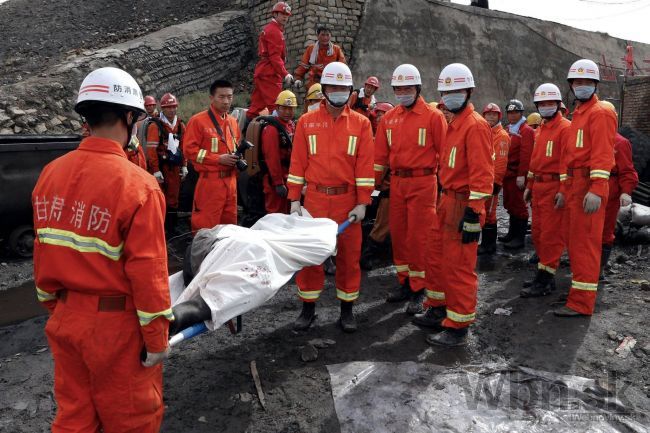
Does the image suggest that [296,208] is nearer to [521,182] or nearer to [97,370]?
[97,370]

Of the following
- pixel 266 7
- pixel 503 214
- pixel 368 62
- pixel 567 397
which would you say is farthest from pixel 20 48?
pixel 567 397

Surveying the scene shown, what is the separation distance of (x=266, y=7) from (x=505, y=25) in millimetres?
8471

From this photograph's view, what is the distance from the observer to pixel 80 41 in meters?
15.1

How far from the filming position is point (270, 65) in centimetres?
784

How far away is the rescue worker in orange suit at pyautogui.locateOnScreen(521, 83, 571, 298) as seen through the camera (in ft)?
17.1

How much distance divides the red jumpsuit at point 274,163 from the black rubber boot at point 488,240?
9.81ft

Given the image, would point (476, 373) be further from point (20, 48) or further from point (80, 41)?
point (20, 48)

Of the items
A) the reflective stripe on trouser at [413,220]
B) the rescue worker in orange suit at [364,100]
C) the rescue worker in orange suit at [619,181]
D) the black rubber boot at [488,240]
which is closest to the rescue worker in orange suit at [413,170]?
the reflective stripe on trouser at [413,220]

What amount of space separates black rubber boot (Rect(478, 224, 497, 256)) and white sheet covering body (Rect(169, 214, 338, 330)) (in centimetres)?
418

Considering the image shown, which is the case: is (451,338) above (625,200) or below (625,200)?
below

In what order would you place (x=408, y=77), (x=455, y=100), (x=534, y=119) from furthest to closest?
1. (x=534, y=119)
2. (x=408, y=77)
3. (x=455, y=100)

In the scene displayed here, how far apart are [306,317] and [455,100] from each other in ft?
7.62

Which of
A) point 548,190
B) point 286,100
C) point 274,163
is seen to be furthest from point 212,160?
point 548,190

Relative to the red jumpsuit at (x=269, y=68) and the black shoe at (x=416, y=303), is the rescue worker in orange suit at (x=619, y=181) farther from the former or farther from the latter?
the red jumpsuit at (x=269, y=68)
